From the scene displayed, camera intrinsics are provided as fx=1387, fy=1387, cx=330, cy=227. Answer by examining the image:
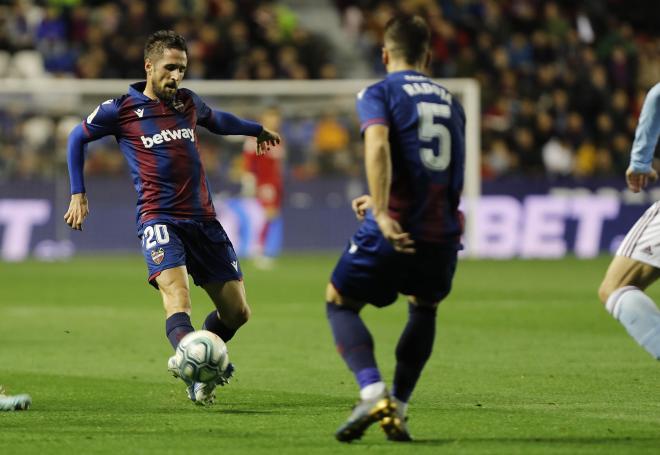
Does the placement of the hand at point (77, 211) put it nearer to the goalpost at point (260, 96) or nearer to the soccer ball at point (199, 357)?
the soccer ball at point (199, 357)

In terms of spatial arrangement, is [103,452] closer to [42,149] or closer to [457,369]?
[457,369]

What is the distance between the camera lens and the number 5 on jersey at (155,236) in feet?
25.1

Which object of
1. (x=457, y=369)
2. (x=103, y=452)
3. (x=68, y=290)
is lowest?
(x=68, y=290)

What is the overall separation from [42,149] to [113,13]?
130 inches

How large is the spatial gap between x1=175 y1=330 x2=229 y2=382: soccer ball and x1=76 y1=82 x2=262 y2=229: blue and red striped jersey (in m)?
0.93

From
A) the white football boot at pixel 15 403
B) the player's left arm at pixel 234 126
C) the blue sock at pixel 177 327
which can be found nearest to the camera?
the blue sock at pixel 177 327

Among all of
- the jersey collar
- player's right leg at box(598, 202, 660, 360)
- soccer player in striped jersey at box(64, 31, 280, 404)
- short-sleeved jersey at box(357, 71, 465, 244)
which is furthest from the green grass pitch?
the jersey collar

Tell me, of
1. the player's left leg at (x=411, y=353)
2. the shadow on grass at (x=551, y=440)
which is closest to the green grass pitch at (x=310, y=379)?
the shadow on grass at (x=551, y=440)

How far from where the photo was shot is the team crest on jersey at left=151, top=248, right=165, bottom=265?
25.0 ft

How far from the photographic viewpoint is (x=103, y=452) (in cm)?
614

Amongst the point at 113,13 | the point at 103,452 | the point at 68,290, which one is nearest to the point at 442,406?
the point at 103,452

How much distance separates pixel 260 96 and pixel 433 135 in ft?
58.6

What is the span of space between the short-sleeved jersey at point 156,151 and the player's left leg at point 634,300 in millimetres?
2417

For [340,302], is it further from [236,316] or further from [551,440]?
[236,316]
